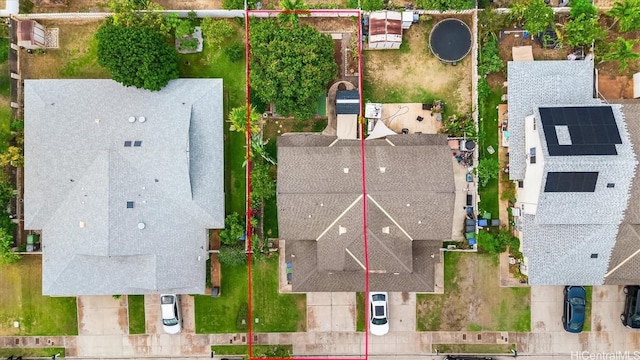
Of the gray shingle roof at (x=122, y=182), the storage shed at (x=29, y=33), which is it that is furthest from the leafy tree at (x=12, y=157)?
the storage shed at (x=29, y=33)

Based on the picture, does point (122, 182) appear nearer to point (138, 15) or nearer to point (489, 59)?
point (138, 15)

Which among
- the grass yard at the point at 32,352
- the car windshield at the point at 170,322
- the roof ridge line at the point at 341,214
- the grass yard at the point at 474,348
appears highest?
the roof ridge line at the point at 341,214

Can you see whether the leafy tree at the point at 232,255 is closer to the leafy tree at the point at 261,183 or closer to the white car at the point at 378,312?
the leafy tree at the point at 261,183

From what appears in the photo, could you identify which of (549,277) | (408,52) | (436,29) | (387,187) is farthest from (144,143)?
(549,277)

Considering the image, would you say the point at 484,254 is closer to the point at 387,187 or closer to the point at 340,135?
the point at 387,187

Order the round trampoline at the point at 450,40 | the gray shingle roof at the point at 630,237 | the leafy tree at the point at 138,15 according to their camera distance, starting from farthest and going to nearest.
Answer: the round trampoline at the point at 450,40
the leafy tree at the point at 138,15
the gray shingle roof at the point at 630,237

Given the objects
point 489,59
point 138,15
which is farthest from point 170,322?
point 489,59

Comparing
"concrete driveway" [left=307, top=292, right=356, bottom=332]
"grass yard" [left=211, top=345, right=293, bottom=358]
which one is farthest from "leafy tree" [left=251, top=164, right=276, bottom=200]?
"grass yard" [left=211, top=345, right=293, bottom=358]
